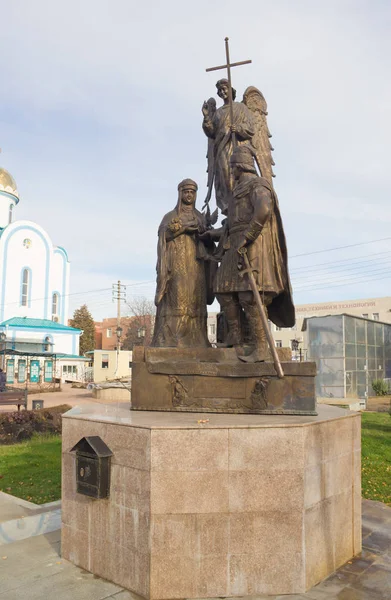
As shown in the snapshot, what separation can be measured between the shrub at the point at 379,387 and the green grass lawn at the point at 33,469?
1738cm

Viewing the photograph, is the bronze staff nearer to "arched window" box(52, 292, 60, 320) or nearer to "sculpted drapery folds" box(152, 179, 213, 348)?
"sculpted drapery folds" box(152, 179, 213, 348)

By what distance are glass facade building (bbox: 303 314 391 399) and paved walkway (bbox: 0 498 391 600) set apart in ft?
60.9

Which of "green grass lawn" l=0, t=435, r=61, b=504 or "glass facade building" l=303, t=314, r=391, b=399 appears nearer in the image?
"green grass lawn" l=0, t=435, r=61, b=504

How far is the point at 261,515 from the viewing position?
4199mm

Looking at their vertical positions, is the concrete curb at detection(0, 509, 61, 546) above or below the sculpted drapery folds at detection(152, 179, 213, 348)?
below

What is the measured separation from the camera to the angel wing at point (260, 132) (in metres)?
7.13

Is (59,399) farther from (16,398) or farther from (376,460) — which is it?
(376,460)

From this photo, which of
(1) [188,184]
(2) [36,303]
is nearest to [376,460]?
(1) [188,184]

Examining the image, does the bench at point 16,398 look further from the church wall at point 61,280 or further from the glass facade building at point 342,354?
the church wall at point 61,280

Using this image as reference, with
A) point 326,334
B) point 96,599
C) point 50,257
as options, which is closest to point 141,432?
point 96,599

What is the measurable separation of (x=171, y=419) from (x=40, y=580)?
1.81m

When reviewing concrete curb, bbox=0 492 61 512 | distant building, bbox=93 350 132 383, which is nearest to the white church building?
distant building, bbox=93 350 132 383

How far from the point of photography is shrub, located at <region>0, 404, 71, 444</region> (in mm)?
13258

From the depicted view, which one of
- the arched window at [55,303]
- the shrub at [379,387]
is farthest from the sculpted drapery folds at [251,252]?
the arched window at [55,303]
